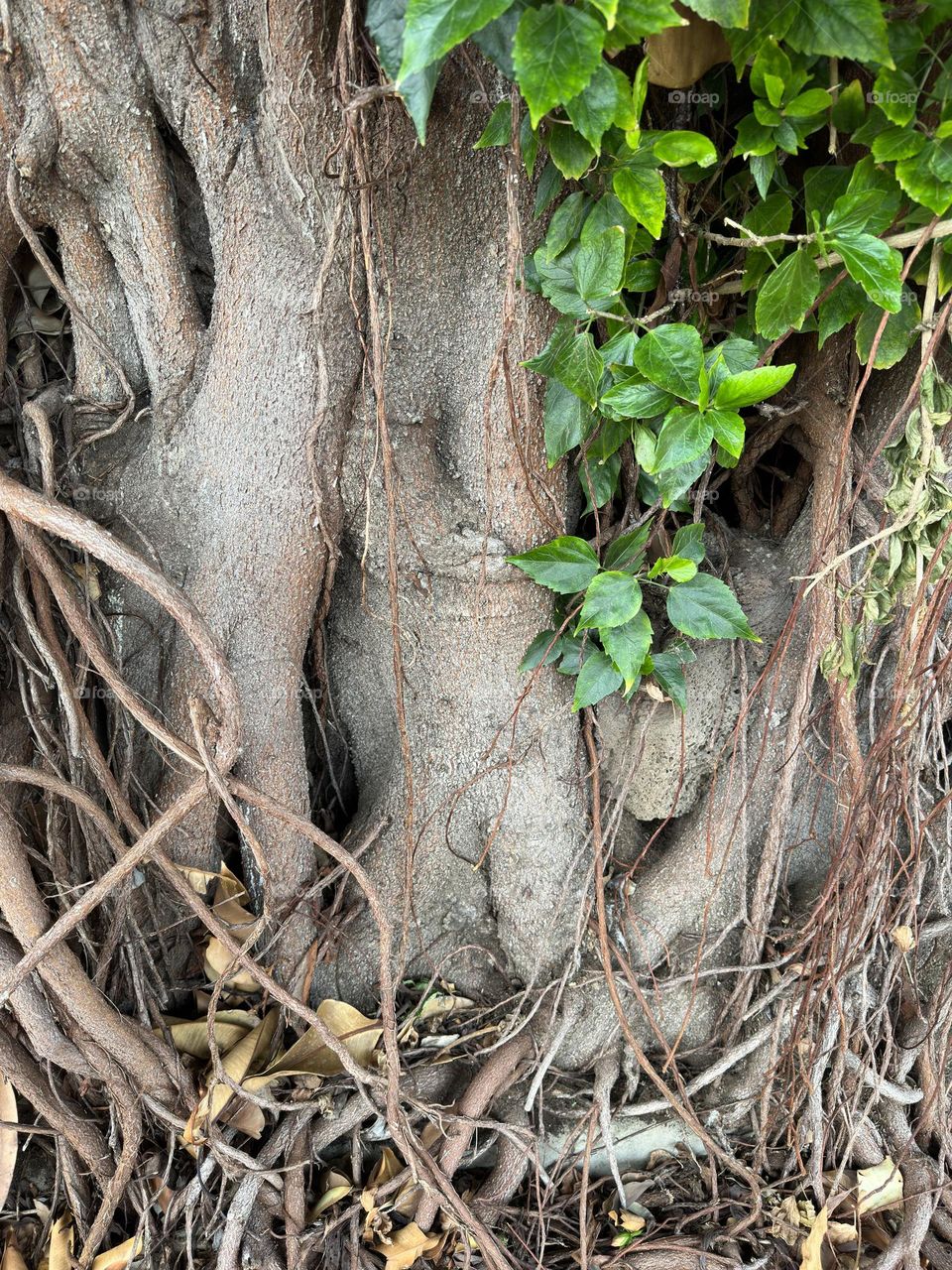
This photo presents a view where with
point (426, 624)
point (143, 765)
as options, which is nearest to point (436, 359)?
point (426, 624)

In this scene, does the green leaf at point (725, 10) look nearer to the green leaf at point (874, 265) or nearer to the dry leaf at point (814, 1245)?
the green leaf at point (874, 265)

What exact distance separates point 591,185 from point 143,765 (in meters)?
1.03

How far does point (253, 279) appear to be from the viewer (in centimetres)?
116

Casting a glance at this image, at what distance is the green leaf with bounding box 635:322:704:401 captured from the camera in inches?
36.8

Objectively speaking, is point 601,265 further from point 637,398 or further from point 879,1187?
point 879,1187

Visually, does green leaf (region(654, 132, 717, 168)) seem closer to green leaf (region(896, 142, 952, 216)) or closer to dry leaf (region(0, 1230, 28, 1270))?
green leaf (region(896, 142, 952, 216))

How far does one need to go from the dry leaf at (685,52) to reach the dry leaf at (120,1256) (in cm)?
161

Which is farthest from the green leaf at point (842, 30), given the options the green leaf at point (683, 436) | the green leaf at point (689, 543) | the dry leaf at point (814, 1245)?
the dry leaf at point (814, 1245)

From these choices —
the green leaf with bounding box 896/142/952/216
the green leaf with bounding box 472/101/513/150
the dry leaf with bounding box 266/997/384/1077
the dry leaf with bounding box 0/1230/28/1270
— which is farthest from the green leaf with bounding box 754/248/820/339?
the dry leaf with bounding box 0/1230/28/1270

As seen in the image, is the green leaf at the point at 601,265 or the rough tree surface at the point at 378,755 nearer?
the green leaf at the point at 601,265

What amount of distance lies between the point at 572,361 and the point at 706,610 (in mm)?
343

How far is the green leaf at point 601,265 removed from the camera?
94 cm

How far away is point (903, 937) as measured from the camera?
1.40m

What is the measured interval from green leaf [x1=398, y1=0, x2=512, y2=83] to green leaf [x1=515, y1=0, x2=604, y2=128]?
0.16 ft
